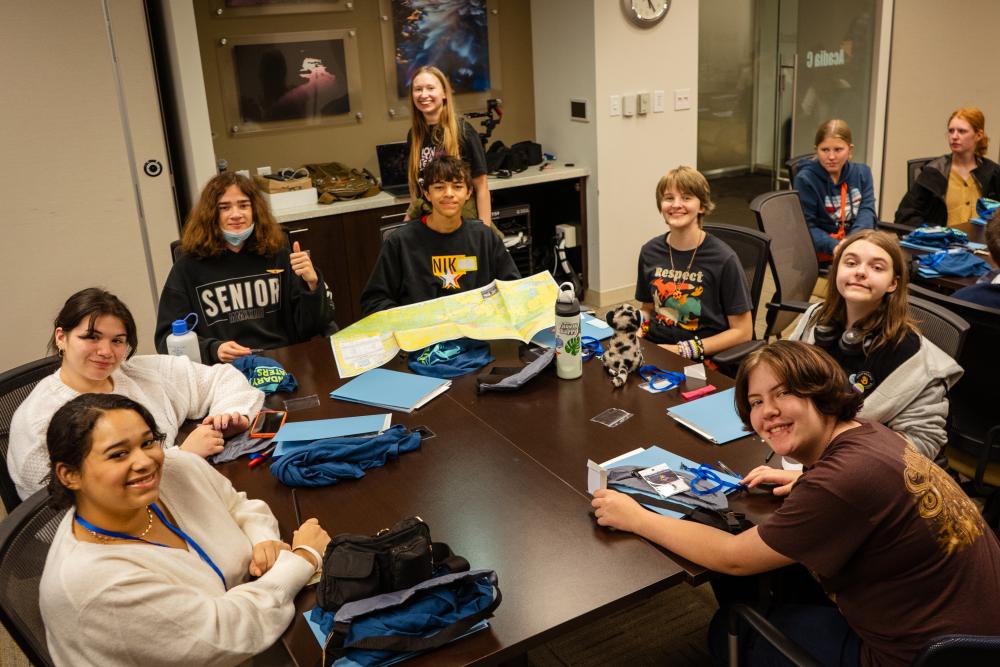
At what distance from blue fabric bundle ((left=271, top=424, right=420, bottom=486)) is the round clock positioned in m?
3.68

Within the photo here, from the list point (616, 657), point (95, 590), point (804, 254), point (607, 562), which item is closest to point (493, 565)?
point (607, 562)

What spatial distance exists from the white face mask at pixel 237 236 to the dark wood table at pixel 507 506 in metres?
0.66

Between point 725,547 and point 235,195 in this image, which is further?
point 235,195

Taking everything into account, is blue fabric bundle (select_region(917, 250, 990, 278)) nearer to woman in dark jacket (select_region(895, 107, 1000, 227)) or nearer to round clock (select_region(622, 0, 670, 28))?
woman in dark jacket (select_region(895, 107, 1000, 227))

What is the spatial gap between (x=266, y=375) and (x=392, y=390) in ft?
1.36

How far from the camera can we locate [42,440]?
7.06ft

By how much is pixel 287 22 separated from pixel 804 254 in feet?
10.3

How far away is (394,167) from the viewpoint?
196 inches

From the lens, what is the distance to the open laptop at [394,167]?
494cm

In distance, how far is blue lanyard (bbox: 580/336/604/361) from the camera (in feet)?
9.37

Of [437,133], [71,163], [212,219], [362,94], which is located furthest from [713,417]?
[362,94]

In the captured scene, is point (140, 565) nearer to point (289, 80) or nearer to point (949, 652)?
point (949, 652)

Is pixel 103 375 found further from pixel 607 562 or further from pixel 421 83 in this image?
pixel 421 83

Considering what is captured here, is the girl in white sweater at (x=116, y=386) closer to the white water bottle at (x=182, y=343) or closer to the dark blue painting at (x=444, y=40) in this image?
the white water bottle at (x=182, y=343)
